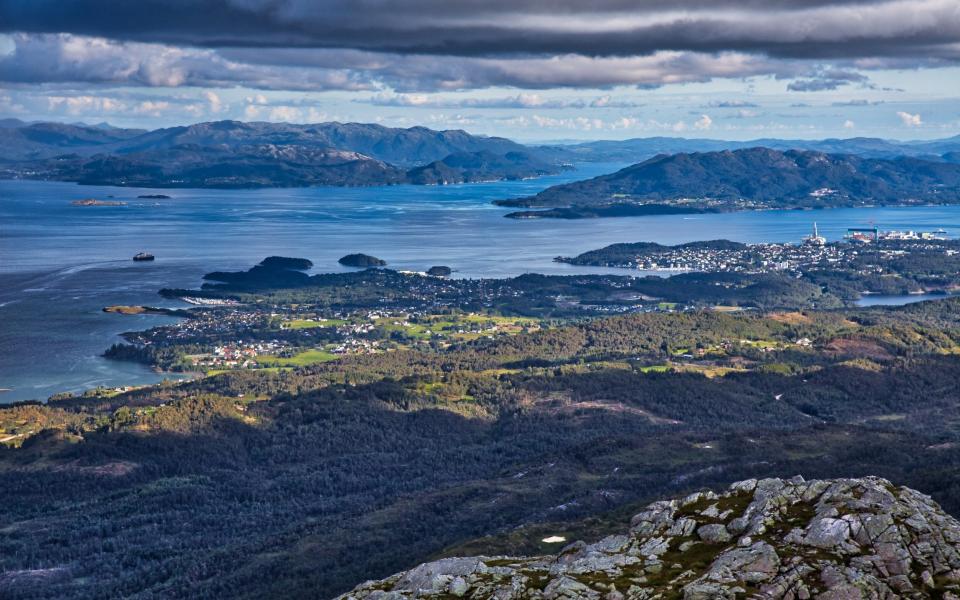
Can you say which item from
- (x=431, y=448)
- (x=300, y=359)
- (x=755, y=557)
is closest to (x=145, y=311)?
(x=300, y=359)

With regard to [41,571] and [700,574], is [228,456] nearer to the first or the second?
[41,571]

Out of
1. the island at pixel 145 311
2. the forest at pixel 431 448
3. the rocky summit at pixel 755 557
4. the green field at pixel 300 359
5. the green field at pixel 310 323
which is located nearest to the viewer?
the rocky summit at pixel 755 557

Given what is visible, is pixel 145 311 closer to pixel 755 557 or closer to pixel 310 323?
pixel 310 323

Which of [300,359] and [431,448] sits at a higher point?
[300,359]

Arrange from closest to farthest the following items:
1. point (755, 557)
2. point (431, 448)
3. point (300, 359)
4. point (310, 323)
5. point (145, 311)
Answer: point (755, 557) < point (431, 448) < point (300, 359) < point (310, 323) < point (145, 311)

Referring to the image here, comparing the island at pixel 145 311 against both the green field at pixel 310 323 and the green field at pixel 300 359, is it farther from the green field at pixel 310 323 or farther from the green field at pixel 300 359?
the green field at pixel 300 359

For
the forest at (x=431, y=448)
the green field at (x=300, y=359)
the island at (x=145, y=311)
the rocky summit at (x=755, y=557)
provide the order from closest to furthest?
the rocky summit at (x=755, y=557)
the forest at (x=431, y=448)
the green field at (x=300, y=359)
the island at (x=145, y=311)

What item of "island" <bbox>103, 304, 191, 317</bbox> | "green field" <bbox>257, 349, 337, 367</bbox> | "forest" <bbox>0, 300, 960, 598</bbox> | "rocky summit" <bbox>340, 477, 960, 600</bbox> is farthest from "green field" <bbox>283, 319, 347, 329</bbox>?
"rocky summit" <bbox>340, 477, 960, 600</bbox>

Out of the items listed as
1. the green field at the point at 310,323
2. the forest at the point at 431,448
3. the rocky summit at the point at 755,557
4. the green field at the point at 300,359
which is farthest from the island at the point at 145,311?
the rocky summit at the point at 755,557
